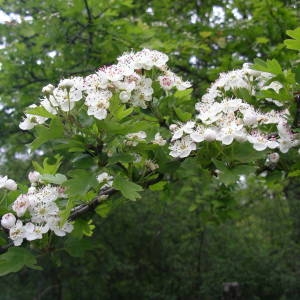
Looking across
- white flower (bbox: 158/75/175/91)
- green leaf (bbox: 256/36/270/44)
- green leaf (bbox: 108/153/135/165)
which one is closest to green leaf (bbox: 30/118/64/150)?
green leaf (bbox: 108/153/135/165)

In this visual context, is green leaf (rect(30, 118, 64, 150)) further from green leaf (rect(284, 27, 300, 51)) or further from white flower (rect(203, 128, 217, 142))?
green leaf (rect(284, 27, 300, 51))

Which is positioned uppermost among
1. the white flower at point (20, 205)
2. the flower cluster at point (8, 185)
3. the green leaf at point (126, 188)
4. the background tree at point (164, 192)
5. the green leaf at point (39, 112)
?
the green leaf at point (39, 112)

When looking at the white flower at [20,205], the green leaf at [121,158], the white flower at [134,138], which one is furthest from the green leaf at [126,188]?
the white flower at [20,205]

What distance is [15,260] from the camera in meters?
1.81

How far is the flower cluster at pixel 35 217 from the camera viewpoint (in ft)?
6.01

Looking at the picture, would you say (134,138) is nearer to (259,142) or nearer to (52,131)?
(52,131)

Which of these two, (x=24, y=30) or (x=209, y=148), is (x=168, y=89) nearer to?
(x=209, y=148)

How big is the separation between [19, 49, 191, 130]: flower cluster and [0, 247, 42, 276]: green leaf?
0.48 metres

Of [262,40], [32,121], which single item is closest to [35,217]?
[32,121]

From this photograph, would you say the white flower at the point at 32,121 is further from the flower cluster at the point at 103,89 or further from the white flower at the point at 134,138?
the white flower at the point at 134,138

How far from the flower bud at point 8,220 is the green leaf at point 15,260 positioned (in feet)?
0.29

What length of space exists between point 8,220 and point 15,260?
153mm

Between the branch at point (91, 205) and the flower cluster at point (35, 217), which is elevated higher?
the flower cluster at point (35, 217)

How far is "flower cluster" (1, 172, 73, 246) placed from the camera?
Result: 183 cm
